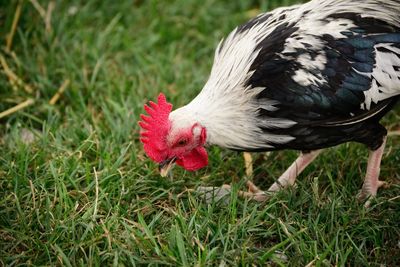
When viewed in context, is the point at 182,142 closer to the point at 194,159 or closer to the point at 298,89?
the point at 194,159

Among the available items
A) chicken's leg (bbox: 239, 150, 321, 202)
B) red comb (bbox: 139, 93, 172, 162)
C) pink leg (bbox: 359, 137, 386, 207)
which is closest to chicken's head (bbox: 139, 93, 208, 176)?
red comb (bbox: 139, 93, 172, 162)

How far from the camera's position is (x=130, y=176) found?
3.79 m

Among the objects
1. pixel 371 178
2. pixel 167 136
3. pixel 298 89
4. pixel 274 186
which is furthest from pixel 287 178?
pixel 167 136

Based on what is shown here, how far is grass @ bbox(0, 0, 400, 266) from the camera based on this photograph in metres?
3.24

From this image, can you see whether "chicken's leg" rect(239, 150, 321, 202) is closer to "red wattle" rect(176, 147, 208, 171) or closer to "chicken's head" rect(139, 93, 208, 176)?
"red wattle" rect(176, 147, 208, 171)

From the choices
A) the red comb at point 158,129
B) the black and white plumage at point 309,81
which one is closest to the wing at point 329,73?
the black and white plumage at point 309,81

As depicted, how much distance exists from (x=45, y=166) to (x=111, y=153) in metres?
0.44

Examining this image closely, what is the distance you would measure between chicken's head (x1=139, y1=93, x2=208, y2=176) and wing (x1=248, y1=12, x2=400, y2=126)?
0.40 metres

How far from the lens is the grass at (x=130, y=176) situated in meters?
3.24

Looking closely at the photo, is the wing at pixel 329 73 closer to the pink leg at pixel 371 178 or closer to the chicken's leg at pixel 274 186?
the pink leg at pixel 371 178

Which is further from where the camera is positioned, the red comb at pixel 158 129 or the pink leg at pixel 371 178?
the pink leg at pixel 371 178

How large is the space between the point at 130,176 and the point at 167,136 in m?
0.59

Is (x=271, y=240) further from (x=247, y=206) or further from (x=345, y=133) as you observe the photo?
(x=345, y=133)

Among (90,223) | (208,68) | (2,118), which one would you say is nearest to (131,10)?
(208,68)
